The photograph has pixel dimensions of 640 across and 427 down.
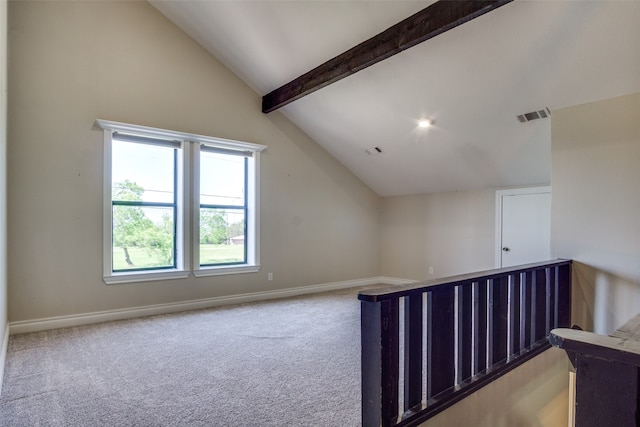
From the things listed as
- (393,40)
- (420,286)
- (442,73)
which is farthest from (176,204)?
(420,286)

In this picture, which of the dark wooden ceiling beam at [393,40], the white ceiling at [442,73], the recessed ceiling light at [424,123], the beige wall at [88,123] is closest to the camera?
the dark wooden ceiling beam at [393,40]

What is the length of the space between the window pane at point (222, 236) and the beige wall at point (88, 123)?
0.97 feet

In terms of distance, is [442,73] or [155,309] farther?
[155,309]

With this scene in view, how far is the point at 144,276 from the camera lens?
442cm

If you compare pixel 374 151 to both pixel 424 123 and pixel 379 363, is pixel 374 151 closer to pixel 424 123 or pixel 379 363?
pixel 424 123

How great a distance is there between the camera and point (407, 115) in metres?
4.61

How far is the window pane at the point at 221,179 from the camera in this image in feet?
16.4

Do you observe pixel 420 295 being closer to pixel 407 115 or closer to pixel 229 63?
pixel 407 115

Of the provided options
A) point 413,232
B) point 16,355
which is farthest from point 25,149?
point 413,232

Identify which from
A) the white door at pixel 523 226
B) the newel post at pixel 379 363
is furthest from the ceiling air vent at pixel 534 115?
the newel post at pixel 379 363

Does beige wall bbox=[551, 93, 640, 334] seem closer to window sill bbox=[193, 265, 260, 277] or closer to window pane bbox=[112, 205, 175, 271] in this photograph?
window sill bbox=[193, 265, 260, 277]

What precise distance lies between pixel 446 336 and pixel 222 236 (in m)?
3.86

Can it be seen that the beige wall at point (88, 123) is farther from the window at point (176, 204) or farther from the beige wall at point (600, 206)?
the beige wall at point (600, 206)

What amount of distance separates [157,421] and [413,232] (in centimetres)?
524
